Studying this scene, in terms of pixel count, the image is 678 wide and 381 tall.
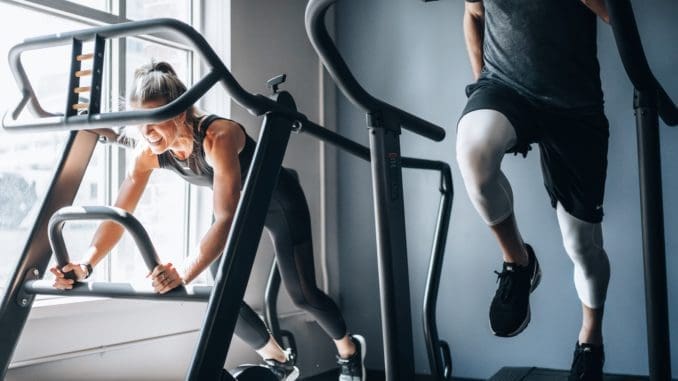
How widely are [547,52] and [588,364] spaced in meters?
0.99

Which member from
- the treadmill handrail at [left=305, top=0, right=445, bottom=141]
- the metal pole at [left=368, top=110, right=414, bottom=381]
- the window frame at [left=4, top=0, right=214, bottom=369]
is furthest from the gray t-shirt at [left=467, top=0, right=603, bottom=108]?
the window frame at [left=4, top=0, right=214, bottom=369]

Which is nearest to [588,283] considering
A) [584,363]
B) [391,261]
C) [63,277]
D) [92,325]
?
[584,363]

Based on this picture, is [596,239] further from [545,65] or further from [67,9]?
[67,9]

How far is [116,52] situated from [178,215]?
85 cm

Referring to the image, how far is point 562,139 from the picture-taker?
6.46 ft

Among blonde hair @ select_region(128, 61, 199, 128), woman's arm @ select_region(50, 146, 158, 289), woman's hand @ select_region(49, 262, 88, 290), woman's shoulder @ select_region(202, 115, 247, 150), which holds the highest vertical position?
blonde hair @ select_region(128, 61, 199, 128)

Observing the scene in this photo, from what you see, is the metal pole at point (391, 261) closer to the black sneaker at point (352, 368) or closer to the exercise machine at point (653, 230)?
the exercise machine at point (653, 230)

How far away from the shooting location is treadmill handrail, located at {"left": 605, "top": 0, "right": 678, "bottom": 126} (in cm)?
149

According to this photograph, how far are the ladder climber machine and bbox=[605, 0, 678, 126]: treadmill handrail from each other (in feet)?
1.92

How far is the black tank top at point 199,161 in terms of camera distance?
216 centimetres

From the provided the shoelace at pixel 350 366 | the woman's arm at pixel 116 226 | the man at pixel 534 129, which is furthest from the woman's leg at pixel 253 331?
the man at pixel 534 129

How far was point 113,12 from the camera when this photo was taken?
9.68 feet

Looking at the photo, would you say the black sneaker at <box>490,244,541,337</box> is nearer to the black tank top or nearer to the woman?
the woman

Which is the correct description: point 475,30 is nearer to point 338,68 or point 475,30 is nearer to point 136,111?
point 338,68
